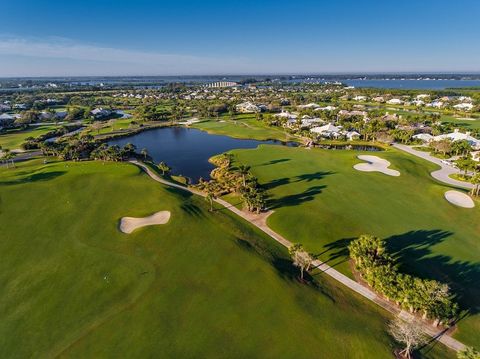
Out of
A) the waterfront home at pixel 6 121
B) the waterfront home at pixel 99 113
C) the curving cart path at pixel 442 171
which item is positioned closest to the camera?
the curving cart path at pixel 442 171

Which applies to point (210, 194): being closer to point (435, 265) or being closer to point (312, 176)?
point (312, 176)

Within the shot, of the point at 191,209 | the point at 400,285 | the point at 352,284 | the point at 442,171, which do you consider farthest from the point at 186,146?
the point at 400,285

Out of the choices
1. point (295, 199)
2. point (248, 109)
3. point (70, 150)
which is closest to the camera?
point (295, 199)

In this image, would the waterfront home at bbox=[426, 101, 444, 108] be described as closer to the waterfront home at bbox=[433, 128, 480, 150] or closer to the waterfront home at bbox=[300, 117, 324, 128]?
the waterfront home at bbox=[433, 128, 480, 150]

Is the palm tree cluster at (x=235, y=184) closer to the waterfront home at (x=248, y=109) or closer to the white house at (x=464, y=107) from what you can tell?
the waterfront home at (x=248, y=109)

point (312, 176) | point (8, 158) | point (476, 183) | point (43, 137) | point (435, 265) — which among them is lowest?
point (435, 265)

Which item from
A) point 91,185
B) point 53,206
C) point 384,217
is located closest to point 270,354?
point 384,217

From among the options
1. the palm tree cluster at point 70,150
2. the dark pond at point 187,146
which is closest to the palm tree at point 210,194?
the dark pond at point 187,146
